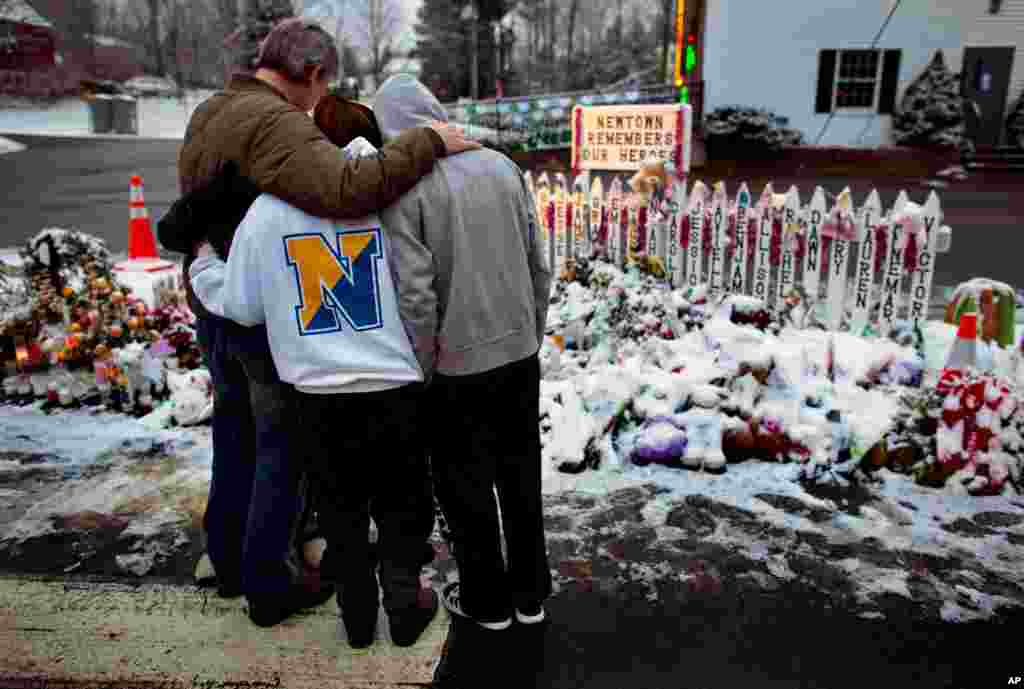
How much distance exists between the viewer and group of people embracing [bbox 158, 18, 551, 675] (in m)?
2.24

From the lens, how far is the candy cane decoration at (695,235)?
602 centimetres

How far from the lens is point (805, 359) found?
174 inches

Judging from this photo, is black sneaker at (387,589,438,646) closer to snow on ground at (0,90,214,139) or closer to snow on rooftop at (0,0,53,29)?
snow on ground at (0,90,214,139)

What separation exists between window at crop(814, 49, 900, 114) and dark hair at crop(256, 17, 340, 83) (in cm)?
1952

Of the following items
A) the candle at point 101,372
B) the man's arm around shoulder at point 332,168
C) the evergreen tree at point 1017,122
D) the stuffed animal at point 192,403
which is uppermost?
the evergreen tree at point 1017,122

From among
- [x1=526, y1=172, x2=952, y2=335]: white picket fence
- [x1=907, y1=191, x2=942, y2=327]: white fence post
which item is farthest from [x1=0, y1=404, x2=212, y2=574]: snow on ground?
[x1=907, y1=191, x2=942, y2=327]: white fence post

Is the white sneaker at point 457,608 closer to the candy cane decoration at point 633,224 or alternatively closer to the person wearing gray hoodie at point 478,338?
the person wearing gray hoodie at point 478,338

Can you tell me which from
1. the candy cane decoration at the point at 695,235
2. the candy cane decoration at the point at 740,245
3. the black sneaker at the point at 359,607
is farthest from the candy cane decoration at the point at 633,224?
the black sneaker at the point at 359,607

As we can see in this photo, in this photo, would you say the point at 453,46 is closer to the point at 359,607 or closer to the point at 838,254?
the point at 838,254

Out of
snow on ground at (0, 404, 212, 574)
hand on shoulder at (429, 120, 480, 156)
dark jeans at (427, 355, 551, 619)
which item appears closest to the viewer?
hand on shoulder at (429, 120, 480, 156)

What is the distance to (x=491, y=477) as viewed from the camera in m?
2.53

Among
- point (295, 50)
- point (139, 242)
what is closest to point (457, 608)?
point (295, 50)

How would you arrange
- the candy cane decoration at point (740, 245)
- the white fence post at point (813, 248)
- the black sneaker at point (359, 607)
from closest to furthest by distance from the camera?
the black sneaker at point (359, 607), the white fence post at point (813, 248), the candy cane decoration at point (740, 245)

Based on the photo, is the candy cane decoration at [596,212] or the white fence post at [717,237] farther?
the candy cane decoration at [596,212]
